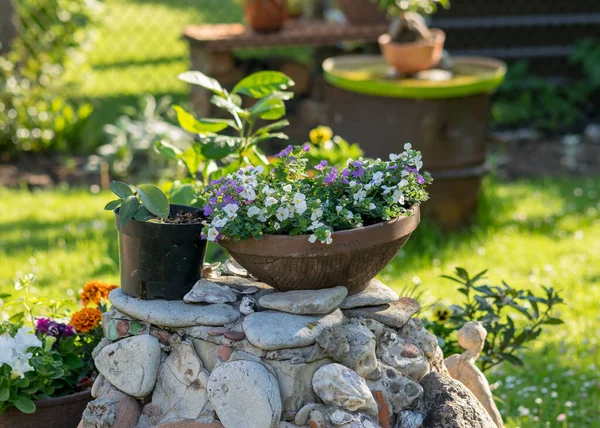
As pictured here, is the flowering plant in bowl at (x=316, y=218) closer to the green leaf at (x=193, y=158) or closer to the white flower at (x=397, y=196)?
the white flower at (x=397, y=196)

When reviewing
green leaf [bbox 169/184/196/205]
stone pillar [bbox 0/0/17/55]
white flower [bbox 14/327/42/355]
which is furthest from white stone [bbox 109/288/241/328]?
stone pillar [bbox 0/0/17/55]

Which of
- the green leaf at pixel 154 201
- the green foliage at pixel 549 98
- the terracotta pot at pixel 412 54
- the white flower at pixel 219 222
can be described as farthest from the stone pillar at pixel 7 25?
the white flower at pixel 219 222

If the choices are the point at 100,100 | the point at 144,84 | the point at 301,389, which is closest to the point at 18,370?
the point at 301,389

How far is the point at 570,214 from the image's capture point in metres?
5.98

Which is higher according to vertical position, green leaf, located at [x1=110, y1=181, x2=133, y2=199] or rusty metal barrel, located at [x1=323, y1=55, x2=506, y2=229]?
green leaf, located at [x1=110, y1=181, x2=133, y2=199]

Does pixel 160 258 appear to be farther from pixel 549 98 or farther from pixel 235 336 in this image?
pixel 549 98

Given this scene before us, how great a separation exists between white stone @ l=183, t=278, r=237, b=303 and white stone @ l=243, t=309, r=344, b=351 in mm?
126

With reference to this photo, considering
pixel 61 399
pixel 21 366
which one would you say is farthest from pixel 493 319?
pixel 21 366

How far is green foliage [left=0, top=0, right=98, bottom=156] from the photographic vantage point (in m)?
6.91

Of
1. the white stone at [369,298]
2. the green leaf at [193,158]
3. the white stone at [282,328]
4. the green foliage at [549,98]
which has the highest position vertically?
the green leaf at [193,158]

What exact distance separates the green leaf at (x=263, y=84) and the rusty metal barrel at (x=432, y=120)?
6.94 ft

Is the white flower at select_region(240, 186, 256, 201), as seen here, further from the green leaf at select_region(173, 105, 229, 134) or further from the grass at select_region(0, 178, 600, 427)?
the grass at select_region(0, 178, 600, 427)

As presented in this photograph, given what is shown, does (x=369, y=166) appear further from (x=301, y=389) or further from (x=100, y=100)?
(x=100, y=100)

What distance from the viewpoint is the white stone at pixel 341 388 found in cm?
237
